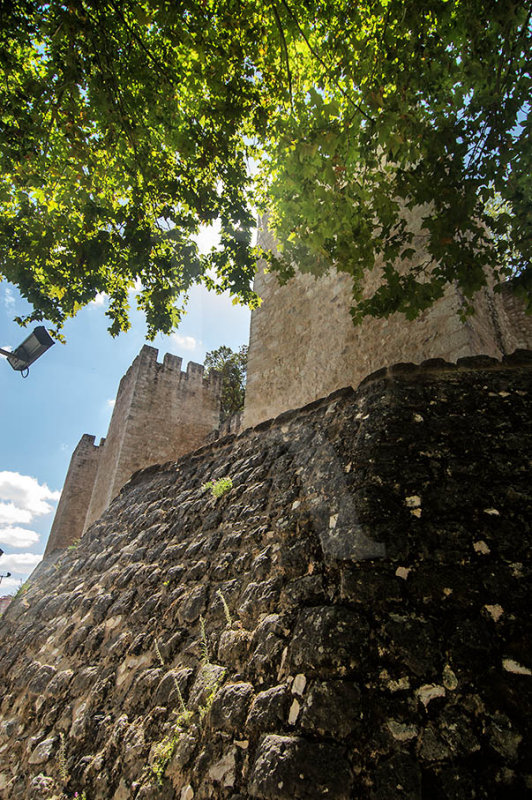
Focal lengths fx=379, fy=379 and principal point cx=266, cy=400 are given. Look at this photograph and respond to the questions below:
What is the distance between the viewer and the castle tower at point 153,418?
34.5ft

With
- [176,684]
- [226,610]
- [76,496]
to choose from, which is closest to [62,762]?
[176,684]

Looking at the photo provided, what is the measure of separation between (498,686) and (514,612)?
1.00 ft

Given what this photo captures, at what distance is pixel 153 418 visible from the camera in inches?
439

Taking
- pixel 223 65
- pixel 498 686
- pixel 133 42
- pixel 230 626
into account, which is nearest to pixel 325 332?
pixel 223 65

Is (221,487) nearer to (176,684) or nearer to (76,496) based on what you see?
(176,684)

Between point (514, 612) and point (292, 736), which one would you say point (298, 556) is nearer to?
point (292, 736)

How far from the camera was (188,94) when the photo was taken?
11.6 ft

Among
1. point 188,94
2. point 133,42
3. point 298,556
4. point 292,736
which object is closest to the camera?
point 292,736

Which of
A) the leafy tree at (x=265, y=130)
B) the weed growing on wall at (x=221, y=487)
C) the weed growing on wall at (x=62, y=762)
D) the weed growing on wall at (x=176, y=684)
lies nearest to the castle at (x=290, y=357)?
the leafy tree at (x=265, y=130)

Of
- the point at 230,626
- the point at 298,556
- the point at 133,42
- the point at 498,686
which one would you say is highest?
the point at 133,42

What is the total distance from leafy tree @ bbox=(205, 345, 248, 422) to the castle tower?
14.3 ft

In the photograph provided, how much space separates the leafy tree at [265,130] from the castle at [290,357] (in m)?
1.23

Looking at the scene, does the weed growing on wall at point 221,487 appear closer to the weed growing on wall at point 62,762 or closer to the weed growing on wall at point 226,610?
the weed growing on wall at point 226,610

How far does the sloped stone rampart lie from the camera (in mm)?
1393
